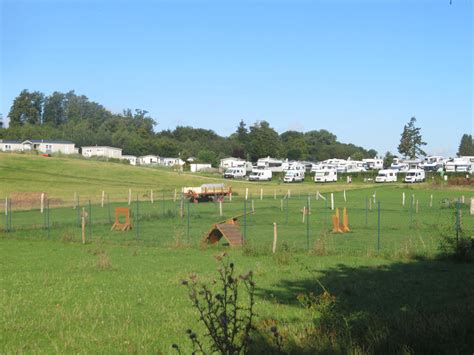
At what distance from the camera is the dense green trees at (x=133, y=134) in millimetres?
147375

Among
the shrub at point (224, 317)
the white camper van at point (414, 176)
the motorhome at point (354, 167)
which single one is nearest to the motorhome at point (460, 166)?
the motorhome at point (354, 167)

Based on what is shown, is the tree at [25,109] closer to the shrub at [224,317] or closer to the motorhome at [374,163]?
the motorhome at [374,163]

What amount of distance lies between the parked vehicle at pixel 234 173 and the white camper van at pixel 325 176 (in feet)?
45.3

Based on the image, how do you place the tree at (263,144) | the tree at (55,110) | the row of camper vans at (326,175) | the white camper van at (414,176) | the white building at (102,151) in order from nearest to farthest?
the white camper van at (414,176) < the row of camper vans at (326,175) < the white building at (102,151) < the tree at (263,144) < the tree at (55,110)

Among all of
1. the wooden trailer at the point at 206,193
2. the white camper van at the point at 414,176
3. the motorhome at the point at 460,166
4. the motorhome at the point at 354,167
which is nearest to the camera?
the wooden trailer at the point at 206,193

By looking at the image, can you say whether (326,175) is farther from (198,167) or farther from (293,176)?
(198,167)

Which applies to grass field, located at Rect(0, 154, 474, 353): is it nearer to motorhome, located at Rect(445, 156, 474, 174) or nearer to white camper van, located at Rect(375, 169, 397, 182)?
white camper van, located at Rect(375, 169, 397, 182)

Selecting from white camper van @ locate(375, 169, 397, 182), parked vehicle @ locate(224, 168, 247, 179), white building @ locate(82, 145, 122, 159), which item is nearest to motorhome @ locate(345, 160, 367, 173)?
white camper van @ locate(375, 169, 397, 182)

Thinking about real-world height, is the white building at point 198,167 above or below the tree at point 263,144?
below

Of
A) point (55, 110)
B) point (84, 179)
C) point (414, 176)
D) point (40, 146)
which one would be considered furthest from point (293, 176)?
point (55, 110)

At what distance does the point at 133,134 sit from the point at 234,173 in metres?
56.5

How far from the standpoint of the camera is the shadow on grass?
6969mm

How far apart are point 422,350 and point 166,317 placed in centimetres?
483

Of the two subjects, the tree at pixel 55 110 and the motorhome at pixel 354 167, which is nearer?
the motorhome at pixel 354 167
